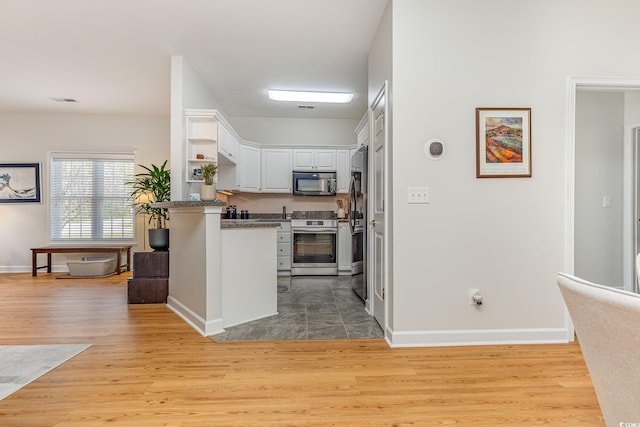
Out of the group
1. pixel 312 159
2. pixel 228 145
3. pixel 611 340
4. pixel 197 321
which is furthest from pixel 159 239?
pixel 611 340

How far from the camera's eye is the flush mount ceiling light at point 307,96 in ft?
15.1

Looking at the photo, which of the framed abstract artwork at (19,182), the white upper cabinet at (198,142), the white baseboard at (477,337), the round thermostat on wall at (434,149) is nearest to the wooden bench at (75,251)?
the framed abstract artwork at (19,182)

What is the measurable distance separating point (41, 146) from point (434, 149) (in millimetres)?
6730

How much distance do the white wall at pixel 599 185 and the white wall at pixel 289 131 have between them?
3.54 metres

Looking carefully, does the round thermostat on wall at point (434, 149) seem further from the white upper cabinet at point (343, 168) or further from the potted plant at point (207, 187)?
the white upper cabinet at point (343, 168)

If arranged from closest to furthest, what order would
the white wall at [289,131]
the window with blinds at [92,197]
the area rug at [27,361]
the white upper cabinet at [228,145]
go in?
the area rug at [27,361]
the white upper cabinet at [228,145]
the window with blinds at [92,197]
the white wall at [289,131]

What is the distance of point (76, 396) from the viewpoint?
178 cm

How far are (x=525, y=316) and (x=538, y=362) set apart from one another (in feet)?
1.30

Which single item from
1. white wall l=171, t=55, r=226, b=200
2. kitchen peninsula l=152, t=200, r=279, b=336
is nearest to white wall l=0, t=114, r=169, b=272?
white wall l=171, t=55, r=226, b=200

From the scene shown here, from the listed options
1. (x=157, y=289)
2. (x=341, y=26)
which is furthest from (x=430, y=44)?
(x=157, y=289)

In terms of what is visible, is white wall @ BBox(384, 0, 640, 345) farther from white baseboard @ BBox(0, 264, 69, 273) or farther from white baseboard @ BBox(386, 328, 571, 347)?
white baseboard @ BBox(0, 264, 69, 273)

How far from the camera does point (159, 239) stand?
3748mm

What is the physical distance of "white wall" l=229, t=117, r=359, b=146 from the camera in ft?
19.4

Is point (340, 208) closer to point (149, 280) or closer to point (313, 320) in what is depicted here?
point (313, 320)
